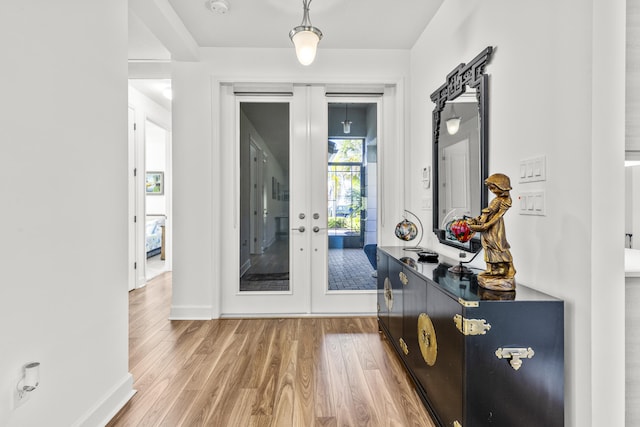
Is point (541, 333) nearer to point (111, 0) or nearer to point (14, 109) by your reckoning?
point (14, 109)

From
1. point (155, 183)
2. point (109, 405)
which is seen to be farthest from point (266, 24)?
point (155, 183)

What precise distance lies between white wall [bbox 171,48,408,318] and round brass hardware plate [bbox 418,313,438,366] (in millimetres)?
2188

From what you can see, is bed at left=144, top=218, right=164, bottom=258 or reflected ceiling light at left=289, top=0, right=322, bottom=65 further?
bed at left=144, top=218, right=164, bottom=258

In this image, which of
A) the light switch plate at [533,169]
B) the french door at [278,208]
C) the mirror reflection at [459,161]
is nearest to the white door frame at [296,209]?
the french door at [278,208]

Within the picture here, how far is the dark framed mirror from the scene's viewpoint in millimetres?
1999

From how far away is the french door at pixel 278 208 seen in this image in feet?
11.5

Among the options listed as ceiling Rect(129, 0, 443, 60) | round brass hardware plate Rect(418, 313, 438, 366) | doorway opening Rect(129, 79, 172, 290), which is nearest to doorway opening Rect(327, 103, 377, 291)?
ceiling Rect(129, 0, 443, 60)

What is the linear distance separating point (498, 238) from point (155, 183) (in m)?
7.82

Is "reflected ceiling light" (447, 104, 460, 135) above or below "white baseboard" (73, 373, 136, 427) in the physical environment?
above

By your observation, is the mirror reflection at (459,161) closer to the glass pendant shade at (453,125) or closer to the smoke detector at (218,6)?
the glass pendant shade at (453,125)

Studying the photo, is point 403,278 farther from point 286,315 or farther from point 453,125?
point 286,315

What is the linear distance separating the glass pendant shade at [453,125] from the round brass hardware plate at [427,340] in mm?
1302

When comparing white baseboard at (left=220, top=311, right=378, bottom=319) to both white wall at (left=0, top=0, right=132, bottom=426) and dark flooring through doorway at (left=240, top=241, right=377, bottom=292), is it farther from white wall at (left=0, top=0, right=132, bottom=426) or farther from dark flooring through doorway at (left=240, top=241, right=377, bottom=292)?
white wall at (left=0, top=0, right=132, bottom=426)

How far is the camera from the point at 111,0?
187 cm
